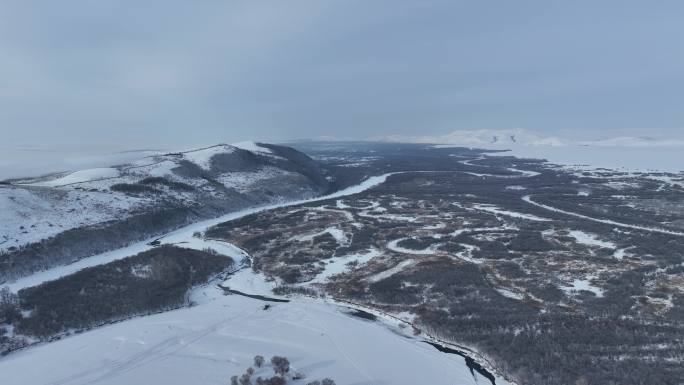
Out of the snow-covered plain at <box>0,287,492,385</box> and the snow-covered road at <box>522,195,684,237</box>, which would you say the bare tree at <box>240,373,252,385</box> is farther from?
the snow-covered road at <box>522,195,684,237</box>

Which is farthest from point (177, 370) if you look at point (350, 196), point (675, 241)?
point (350, 196)

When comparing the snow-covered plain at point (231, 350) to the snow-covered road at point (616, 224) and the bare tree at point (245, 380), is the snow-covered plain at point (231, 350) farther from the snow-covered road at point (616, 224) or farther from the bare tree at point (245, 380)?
the snow-covered road at point (616, 224)

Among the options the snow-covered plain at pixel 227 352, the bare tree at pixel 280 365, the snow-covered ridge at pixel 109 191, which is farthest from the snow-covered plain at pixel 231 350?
the snow-covered ridge at pixel 109 191

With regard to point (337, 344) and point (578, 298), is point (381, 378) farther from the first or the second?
point (578, 298)

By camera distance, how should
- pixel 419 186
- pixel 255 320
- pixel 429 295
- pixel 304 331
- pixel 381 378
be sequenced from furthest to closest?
pixel 419 186
pixel 429 295
pixel 255 320
pixel 304 331
pixel 381 378

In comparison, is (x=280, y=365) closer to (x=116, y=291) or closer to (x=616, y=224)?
(x=116, y=291)

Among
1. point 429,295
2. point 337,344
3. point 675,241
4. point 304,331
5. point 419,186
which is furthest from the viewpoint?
point 419,186

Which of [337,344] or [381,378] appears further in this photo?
[337,344]
